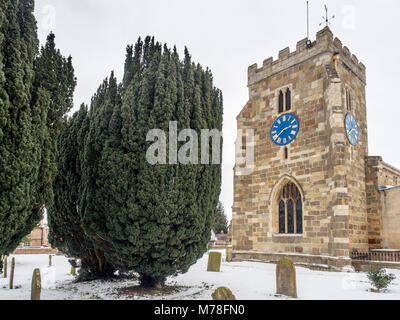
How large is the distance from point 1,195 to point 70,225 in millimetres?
4592

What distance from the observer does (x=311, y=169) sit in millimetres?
14703

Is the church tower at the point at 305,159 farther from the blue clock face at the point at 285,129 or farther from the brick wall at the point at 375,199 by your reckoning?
the brick wall at the point at 375,199

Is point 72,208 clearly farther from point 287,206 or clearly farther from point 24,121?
point 287,206

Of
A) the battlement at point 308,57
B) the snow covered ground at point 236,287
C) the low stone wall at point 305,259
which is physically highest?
the battlement at point 308,57

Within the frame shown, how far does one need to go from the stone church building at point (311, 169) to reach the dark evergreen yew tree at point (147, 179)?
6448mm

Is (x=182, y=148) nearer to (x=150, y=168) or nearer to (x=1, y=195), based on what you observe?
(x=150, y=168)

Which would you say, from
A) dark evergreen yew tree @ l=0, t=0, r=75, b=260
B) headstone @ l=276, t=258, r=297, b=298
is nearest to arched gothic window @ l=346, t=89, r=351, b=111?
headstone @ l=276, t=258, r=297, b=298

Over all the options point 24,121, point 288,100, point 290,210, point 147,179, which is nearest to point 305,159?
point 290,210

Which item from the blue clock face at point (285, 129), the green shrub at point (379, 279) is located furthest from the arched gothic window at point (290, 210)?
the green shrub at point (379, 279)

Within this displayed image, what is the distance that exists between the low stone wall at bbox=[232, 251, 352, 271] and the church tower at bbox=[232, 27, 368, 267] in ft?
0.14

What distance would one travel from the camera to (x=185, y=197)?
8367 millimetres

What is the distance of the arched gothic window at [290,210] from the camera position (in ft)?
49.1

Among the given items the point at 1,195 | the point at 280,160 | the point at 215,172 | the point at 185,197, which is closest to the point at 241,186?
the point at 280,160
